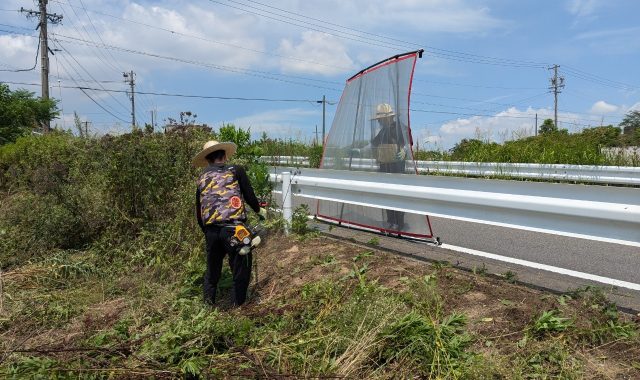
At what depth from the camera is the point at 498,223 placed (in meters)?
4.38

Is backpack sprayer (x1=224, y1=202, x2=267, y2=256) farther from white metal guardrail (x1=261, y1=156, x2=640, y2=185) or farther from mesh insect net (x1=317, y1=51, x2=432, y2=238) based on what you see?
white metal guardrail (x1=261, y1=156, x2=640, y2=185)

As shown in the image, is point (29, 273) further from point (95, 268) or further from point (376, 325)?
point (376, 325)

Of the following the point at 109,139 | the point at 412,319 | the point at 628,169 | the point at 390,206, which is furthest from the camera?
the point at 628,169

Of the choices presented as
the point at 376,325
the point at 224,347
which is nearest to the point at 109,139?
the point at 224,347

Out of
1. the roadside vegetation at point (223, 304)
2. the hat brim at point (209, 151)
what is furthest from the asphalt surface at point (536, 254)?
the hat brim at point (209, 151)

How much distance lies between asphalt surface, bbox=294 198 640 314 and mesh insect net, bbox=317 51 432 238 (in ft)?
0.77

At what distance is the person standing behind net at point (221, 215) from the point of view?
4559mm

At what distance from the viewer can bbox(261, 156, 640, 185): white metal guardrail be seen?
34.8ft

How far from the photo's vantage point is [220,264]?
479 cm

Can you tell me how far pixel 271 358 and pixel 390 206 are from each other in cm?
270

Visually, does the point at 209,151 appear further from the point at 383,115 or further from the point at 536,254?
the point at 536,254

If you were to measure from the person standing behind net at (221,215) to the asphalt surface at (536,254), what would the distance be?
1732mm

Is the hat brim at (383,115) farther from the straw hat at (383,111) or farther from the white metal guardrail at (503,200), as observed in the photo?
the white metal guardrail at (503,200)

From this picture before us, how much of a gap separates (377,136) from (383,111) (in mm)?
349
